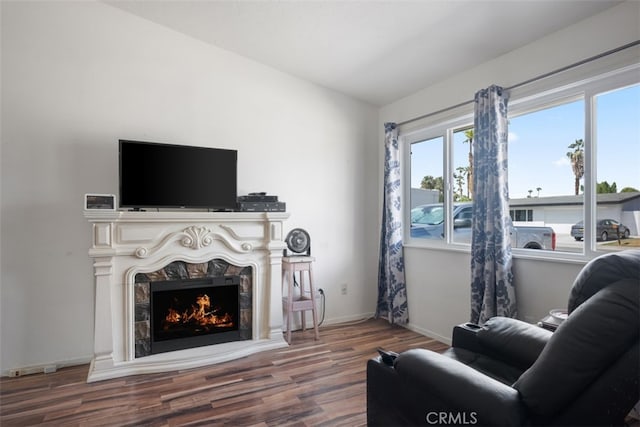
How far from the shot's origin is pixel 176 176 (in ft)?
9.62

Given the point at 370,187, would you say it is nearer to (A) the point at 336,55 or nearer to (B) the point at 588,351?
(A) the point at 336,55

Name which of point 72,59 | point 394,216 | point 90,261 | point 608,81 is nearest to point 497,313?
point 394,216

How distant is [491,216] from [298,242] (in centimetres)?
182

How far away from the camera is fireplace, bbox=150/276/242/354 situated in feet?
9.53

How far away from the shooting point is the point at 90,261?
289 centimetres

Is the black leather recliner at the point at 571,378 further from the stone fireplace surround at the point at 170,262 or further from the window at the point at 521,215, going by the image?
the stone fireplace surround at the point at 170,262

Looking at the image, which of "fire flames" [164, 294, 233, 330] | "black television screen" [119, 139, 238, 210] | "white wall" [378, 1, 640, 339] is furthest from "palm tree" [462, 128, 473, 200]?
"fire flames" [164, 294, 233, 330]

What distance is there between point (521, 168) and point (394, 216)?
4.47ft

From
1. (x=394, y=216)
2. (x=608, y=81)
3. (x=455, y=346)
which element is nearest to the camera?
(x=455, y=346)

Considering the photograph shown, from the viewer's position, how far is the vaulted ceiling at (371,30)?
7.61ft

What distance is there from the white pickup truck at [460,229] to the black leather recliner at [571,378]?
149 centimetres

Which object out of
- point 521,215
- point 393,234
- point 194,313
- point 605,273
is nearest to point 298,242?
point 393,234

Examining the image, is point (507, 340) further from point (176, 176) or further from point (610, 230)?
point (176, 176)

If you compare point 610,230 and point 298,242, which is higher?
point 610,230
